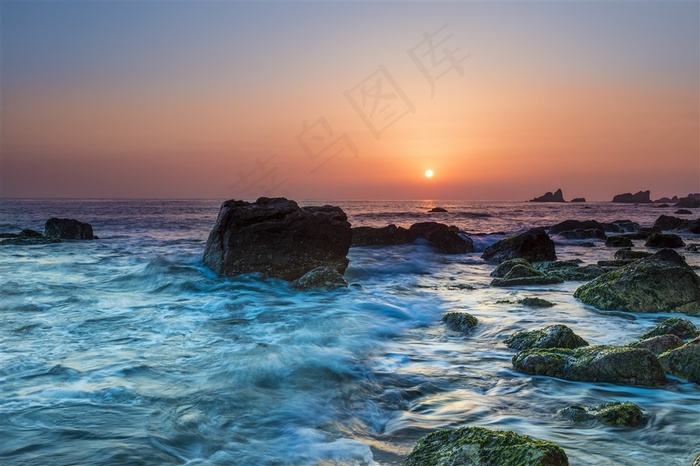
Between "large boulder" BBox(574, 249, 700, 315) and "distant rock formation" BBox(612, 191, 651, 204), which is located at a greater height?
"distant rock formation" BBox(612, 191, 651, 204)

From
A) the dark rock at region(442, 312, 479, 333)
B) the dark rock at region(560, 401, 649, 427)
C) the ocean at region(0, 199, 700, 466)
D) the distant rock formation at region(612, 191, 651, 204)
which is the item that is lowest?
the ocean at region(0, 199, 700, 466)

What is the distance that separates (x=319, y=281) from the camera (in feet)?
44.7

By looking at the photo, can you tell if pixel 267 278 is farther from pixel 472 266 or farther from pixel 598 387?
pixel 598 387

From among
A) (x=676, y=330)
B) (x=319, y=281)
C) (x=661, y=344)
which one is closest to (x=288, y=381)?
(x=661, y=344)

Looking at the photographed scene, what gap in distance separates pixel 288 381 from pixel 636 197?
607 ft

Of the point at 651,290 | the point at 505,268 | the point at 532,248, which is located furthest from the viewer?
the point at 532,248

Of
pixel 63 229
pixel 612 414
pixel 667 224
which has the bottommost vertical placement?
pixel 612 414

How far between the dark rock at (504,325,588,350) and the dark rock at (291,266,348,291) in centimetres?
669

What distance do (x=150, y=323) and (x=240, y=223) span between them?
18.3ft

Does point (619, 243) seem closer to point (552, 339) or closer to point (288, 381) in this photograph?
point (552, 339)

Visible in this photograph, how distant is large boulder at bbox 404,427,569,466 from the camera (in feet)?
11.3

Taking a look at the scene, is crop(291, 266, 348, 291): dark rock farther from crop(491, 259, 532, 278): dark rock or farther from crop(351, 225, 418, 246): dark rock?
crop(351, 225, 418, 246): dark rock

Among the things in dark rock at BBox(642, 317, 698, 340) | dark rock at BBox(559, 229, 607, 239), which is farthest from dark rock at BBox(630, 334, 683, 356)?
dark rock at BBox(559, 229, 607, 239)

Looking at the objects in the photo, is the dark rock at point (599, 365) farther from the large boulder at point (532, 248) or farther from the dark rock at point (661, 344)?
the large boulder at point (532, 248)
